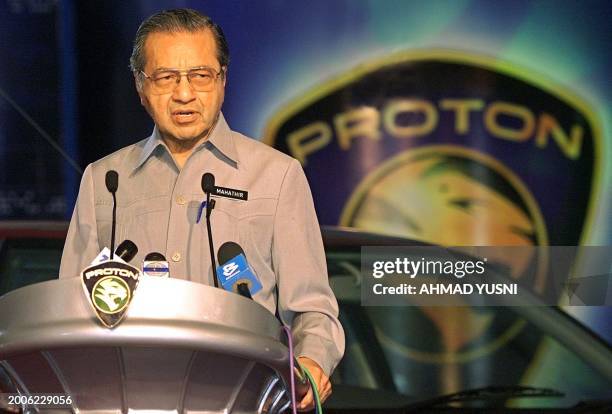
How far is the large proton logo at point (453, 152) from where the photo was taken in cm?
390

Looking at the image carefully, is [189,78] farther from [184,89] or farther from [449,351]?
[449,351]

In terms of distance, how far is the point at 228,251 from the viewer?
7.88 ft

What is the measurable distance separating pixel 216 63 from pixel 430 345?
161 cm

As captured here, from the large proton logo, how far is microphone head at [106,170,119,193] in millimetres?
1270

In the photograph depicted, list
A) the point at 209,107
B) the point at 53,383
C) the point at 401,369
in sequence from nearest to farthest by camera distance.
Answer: the point at 53,383
the point at 209,107
the point at 401,369

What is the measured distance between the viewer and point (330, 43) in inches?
155

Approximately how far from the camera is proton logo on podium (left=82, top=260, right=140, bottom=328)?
1608mm

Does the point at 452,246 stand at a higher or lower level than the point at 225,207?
lower

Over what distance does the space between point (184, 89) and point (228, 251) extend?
0.37 meters

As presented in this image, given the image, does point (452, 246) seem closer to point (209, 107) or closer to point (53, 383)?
point (209, 107)

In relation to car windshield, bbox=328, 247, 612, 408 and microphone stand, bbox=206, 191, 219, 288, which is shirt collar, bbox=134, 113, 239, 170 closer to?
microphone stand, bbox=206, 191, 219, 288

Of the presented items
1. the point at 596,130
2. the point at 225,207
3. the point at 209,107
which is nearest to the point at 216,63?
the point at 209,107

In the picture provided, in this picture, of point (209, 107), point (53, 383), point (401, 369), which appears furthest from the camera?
point (401, 369)

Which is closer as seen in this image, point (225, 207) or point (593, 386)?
point (225, 207)
